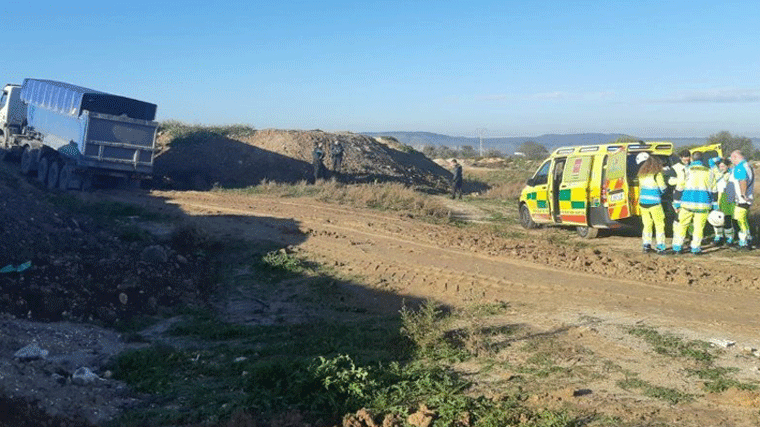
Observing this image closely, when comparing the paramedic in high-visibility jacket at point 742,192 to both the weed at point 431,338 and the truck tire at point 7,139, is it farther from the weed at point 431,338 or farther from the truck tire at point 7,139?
the truck tire at point 7,139

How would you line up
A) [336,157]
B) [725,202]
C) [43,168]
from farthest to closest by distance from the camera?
[336,157] → [43,168] → [725,202]

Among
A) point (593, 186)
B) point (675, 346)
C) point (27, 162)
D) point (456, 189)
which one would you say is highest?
point (593, 186)

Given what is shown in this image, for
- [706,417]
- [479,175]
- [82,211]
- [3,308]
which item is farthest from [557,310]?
[479,175]

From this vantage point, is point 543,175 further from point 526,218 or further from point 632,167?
point 632,167

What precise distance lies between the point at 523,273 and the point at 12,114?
21890 mm

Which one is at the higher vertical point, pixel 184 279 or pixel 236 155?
pixel 236 155

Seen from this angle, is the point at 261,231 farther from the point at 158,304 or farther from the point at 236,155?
the point at 236,155

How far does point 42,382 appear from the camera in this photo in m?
7.92

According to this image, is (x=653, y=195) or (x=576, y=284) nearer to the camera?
(x=576, y=284)

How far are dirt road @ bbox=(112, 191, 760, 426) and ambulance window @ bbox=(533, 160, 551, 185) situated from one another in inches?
43.9

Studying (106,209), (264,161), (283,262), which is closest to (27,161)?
(106,209)

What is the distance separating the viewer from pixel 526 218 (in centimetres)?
1858

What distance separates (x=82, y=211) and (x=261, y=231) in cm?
514

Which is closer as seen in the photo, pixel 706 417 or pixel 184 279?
pixel 706 417
